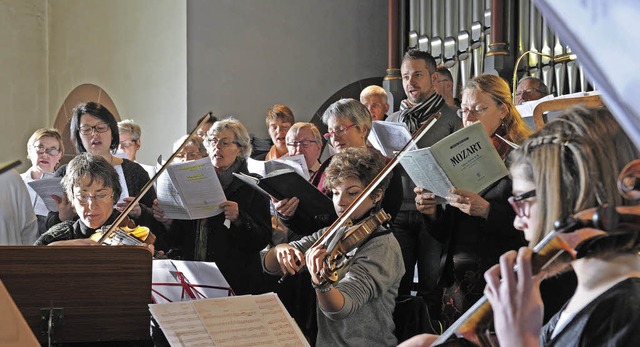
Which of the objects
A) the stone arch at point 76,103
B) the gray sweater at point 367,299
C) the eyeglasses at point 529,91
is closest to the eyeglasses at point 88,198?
the gray sweater at point 367,299

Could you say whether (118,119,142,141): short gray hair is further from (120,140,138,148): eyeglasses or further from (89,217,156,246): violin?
(89,217,156,246): violin

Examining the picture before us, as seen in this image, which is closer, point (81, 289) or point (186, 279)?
point (81, 289)

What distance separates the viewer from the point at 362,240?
3.38 metres

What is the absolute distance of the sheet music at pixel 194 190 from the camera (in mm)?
4273

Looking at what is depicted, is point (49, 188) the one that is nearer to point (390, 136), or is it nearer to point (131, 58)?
point (390, 136)

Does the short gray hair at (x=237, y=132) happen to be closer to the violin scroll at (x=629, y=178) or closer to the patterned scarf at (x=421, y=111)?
the patterned scarf at (x=421, y=111)

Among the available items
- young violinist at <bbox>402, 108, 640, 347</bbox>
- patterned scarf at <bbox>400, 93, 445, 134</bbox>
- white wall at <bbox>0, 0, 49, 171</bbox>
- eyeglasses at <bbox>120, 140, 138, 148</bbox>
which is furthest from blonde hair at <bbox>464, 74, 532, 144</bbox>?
white wall at <bbox>0, 0, 49, 171</bbox>

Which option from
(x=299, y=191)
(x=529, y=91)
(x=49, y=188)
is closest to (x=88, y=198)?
(x=49, y=188)

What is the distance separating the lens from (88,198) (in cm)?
403

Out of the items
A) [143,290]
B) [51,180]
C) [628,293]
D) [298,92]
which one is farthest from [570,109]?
[298,92]

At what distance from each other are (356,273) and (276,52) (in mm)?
5835

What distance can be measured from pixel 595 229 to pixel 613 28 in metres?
0.67

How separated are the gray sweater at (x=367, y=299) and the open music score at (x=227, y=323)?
0.37 meters

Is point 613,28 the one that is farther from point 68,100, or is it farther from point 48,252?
point 68,100
